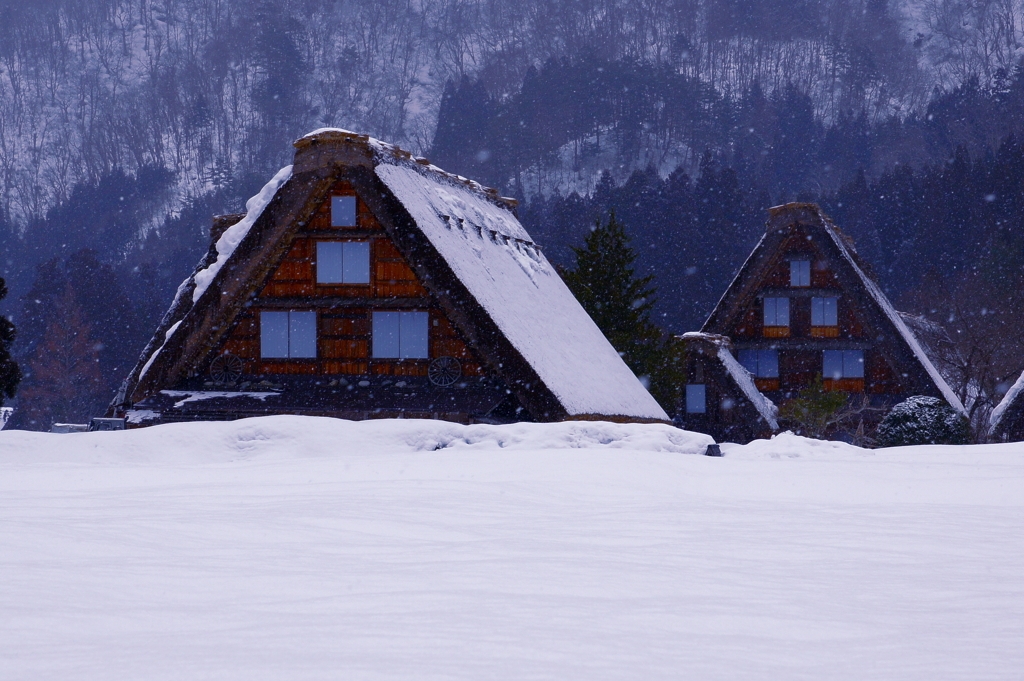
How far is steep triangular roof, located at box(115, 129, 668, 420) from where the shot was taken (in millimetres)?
16750

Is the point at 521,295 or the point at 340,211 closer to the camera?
the point at 340,211

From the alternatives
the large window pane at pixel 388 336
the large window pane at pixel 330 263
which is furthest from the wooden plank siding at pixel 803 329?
the large window pane at pixel 330 263

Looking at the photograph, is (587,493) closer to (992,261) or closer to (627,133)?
(992,261)

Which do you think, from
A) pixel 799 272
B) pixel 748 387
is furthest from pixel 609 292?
pixel 799 272

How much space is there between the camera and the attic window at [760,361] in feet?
98.4

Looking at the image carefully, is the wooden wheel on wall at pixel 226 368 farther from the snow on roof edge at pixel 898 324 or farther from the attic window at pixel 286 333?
the snow on roof edge at pixel 898 324

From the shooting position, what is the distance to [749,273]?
2925cm

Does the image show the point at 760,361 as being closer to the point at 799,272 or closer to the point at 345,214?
the point at 799,272

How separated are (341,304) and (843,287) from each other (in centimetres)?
1604

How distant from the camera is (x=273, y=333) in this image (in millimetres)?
18547

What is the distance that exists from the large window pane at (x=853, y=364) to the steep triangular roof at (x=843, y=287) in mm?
1152

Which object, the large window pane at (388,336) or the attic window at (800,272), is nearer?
the large window pane at (388,336)

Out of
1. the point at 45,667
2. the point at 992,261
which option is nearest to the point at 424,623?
the point at 45,667

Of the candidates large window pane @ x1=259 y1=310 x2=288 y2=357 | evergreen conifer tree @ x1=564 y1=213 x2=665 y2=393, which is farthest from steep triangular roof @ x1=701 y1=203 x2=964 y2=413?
large window pane @ x1=259 y1=310 x2=288 y2=357
